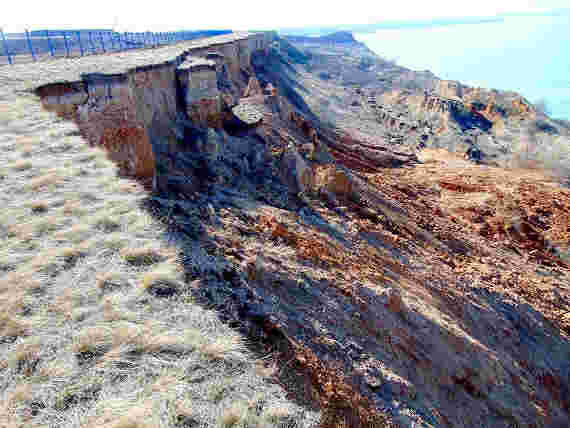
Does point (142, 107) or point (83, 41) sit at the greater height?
point (83, 41)

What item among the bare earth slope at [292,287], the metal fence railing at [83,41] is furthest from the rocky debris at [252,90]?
the metal fence railing at [83,41]

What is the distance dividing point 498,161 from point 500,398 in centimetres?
2774

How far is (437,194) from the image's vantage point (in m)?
21.0

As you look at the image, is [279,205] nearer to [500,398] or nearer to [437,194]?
[500,398]

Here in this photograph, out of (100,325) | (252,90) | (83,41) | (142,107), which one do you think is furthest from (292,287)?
(83,41)

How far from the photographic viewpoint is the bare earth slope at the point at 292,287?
3.21m

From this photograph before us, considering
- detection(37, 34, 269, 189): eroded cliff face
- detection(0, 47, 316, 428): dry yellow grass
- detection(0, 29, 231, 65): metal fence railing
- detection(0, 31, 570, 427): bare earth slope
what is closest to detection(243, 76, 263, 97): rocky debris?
detection(0, 31, 570, 427): bare earth slope

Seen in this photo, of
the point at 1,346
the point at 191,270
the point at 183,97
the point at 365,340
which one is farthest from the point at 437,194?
the point at 1,346

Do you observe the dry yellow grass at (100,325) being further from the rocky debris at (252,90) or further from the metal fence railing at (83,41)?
the metal fence railing at (83,41)

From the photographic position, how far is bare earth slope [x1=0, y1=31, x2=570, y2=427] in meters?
3.21

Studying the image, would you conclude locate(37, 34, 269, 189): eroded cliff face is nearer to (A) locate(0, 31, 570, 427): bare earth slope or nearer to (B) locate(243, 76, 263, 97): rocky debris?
(A) locate(0, 31, 570, 427): bare earth slope

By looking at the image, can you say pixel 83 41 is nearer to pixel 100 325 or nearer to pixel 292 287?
pixel 292 287

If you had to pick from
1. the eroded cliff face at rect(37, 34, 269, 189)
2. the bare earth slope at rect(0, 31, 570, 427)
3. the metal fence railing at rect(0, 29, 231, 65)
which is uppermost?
the metal fence railing at rect(0, 29, 231, 65)

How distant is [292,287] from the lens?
667 cm
